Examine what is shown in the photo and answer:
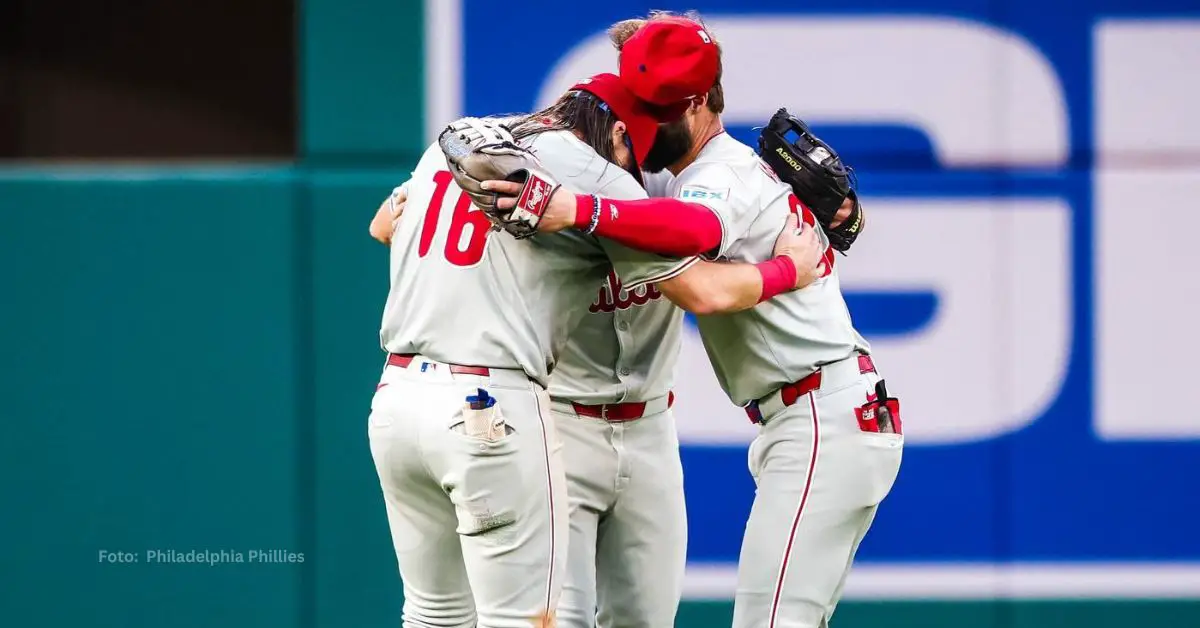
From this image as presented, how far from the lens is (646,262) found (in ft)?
8.25

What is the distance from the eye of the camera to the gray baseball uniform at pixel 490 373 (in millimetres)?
2465

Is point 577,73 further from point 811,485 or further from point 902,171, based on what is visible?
point 811,485

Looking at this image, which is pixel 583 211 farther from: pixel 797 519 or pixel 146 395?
pixel 146 395

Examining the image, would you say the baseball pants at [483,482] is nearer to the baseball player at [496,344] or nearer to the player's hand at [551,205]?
the baseball player at [496,344]

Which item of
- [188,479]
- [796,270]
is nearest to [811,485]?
[796,270]

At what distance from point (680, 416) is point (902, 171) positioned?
96 cm

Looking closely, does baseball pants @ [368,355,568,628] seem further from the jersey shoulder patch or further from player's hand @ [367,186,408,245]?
the jersey shoulder patch

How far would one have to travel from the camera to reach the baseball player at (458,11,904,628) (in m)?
2.74

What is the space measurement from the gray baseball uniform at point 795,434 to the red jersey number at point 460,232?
0.44 metres

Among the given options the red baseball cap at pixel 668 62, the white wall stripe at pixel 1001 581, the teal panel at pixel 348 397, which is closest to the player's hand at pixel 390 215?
the red baseball cap at pixel 668 62

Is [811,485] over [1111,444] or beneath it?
over

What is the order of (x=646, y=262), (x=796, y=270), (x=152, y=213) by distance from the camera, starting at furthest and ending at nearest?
(x=152, y=213), (x=796, y=270), (x=646, y=262)

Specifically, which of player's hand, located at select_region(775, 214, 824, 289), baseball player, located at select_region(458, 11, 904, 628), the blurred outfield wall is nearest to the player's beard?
baseball player, located at select_region(458, 11, 904, 628)

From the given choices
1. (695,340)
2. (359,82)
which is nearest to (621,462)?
(695,340)
